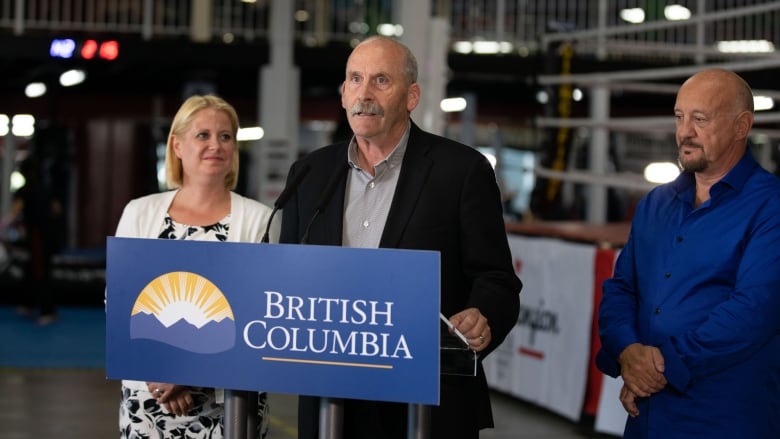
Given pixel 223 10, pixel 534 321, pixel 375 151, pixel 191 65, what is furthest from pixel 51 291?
pixel 375 151

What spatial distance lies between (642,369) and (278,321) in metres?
1.09

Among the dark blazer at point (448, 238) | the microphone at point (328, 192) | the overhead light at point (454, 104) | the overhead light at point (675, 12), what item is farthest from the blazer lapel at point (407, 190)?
the overhead light at point (454, 104)

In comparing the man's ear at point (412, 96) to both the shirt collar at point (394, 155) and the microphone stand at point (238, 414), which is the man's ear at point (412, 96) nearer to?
the shirt collar at point (394, 155)

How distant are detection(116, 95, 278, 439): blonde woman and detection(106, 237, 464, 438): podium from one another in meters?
0.81

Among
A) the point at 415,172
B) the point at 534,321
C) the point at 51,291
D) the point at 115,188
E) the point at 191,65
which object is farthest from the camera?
the point at 115,188

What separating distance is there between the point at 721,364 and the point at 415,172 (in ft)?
3.04

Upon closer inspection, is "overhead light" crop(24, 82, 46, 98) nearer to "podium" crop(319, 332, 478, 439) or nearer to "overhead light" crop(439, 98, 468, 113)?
"overhead light" crop(439, 98, 468, 113)

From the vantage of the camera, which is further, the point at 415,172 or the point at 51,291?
the point at 51,291

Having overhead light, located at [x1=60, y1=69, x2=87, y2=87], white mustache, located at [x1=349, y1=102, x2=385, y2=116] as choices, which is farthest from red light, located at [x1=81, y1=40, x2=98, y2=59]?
white mustache, located at [x1=349, y1=102, x2=385, y2=116]

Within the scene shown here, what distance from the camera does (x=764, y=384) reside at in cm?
330

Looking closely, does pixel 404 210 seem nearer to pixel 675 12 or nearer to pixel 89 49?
pixel 89 49

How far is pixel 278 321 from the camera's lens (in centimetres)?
268

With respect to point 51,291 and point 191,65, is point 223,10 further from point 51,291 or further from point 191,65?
point 51,291

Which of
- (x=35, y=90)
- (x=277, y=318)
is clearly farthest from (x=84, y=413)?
(x=35, y=90)
